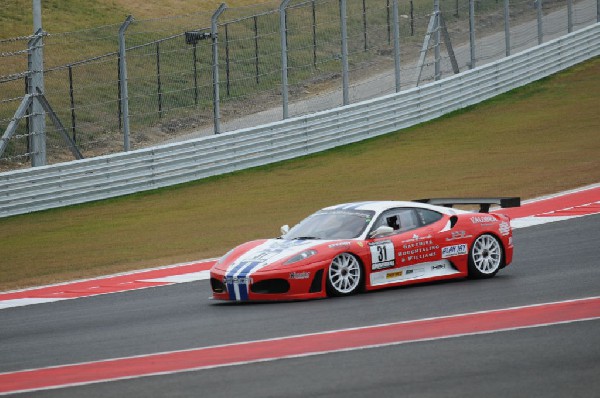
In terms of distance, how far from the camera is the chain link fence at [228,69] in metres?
26.1

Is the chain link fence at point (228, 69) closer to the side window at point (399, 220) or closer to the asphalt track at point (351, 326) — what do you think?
the asphalt track at point (351, 326)

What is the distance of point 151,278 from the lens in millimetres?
17594

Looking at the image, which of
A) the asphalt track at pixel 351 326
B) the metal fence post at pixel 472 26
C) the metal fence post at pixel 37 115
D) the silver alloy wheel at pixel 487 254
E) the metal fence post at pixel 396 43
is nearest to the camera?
the asphalt track at pixel 351 326

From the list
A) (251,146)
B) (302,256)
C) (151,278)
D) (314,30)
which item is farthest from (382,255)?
(314,30)

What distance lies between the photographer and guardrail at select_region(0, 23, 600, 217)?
25.8 metres

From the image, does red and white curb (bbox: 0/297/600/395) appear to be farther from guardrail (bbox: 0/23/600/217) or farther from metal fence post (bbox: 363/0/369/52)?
metal fence post (bbox: 363/0/369/52)

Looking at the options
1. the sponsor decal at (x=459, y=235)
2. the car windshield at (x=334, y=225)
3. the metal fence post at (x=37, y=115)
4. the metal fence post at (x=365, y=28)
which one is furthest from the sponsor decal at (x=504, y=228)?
the metal fence post at (x=365, y=28)

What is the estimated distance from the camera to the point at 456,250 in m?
15.1

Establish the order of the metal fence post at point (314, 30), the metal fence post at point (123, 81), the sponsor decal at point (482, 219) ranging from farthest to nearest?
1. the metal fence post at point (314, 30)
2. the metal fence post at point (123, 81)
3. the sponsor decal at point (482, 219)

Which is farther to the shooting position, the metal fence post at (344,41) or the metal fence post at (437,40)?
the metal fence post at (437,40)

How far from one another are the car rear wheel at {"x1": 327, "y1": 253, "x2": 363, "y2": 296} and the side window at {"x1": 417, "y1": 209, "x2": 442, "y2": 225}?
1297 mm

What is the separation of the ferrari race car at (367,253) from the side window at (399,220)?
0.04 feet

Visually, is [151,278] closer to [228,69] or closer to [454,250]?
[454,250]

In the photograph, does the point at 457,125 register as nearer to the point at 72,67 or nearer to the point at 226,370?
the point at 72,67
